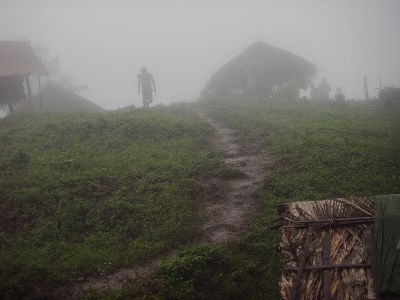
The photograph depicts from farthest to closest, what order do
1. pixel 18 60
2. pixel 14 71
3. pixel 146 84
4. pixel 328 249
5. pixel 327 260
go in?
pixel 146 84
pixel 18 60
pixel 14 71
pixel 328 249
pixel 327 260

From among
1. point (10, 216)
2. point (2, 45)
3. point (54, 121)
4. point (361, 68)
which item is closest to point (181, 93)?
point (361, 68)

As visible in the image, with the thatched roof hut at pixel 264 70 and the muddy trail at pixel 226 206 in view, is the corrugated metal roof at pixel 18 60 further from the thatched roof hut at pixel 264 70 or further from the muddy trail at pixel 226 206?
the thatched roof hut at pixel 264 70

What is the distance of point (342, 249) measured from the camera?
5699 mm

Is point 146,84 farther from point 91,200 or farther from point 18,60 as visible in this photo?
point 91,200

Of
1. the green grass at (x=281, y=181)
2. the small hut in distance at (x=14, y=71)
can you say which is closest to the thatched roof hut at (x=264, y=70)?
the green grass at (x=281, y=181)

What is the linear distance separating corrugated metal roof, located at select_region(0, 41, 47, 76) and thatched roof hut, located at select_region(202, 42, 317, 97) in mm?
18289

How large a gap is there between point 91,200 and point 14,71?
1976 centimetres

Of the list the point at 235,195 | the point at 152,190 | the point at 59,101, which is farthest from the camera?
the point at 59,101

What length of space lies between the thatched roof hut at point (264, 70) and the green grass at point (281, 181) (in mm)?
14824

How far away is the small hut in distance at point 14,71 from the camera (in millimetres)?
27578

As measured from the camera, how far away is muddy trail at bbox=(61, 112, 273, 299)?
27.3ft

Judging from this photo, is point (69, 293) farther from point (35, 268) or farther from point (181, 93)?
point (181, 93)

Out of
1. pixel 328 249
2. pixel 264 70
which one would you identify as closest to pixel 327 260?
pixel 328 249

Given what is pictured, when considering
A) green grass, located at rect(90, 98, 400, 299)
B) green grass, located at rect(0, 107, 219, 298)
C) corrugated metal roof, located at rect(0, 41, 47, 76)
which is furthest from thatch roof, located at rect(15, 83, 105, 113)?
green grass, located at rect(90, 98, 400, 299)
